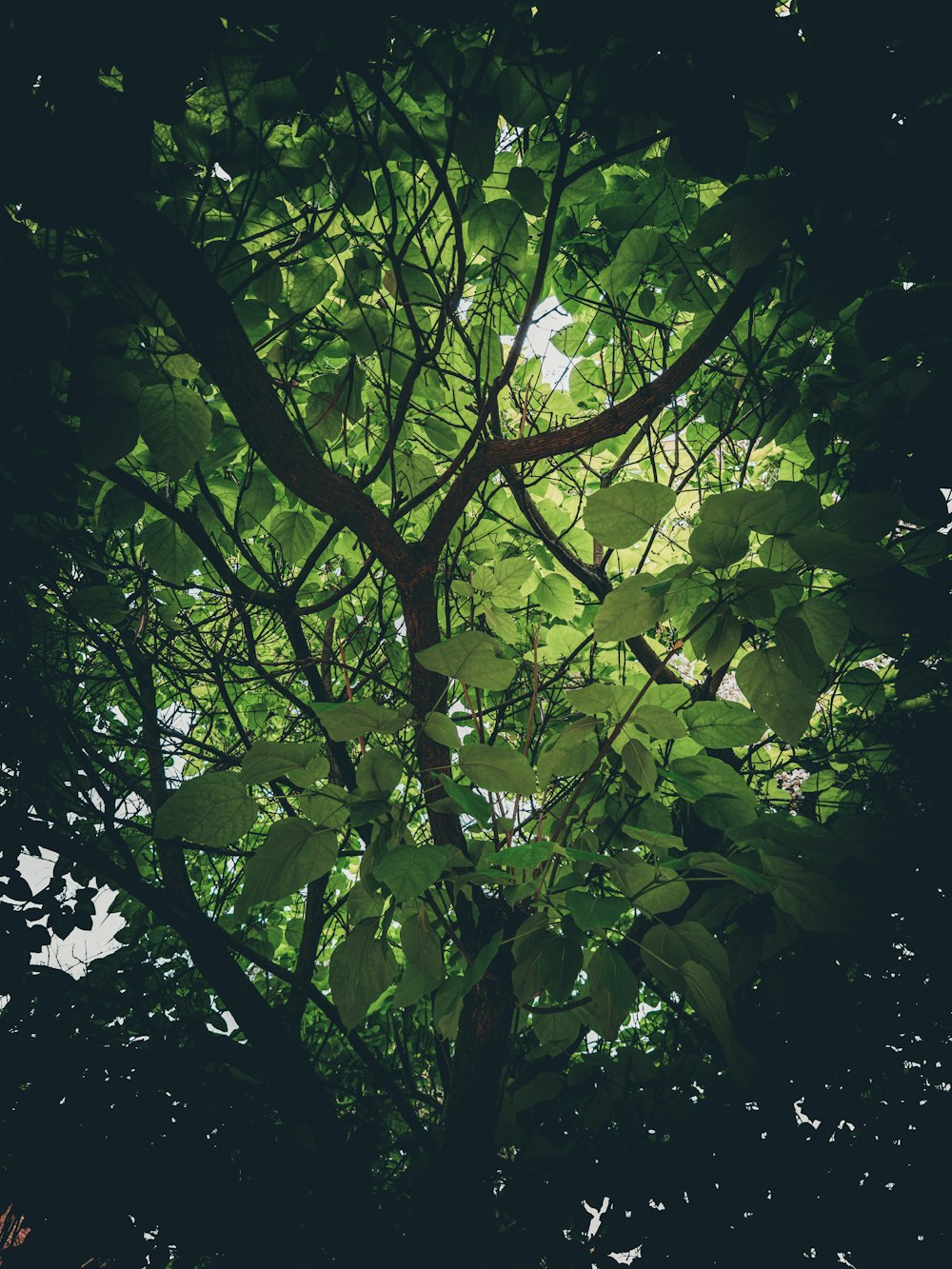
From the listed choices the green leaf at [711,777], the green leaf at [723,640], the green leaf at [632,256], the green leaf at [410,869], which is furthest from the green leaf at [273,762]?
the green leaf at [632,256]

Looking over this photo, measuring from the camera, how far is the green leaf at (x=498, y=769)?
3.92ft

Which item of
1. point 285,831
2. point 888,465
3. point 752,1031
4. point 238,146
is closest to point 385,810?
point 285,831

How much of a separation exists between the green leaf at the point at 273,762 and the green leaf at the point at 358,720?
0.08 meters

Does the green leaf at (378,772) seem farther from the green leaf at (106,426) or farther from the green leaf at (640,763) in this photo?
the green leaf at (106,426)

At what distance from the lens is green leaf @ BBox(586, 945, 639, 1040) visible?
1132 millimetres

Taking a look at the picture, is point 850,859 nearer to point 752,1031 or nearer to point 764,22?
point 752,1031

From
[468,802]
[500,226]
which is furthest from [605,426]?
[468,802]

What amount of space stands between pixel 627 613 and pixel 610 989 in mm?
632

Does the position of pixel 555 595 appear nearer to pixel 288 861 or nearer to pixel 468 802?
pixel 468 802

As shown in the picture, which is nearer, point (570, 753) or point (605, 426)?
point (570, 753)

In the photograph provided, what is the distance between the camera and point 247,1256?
1.65 meters

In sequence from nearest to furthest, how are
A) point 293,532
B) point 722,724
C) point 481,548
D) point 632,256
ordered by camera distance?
point 722,724
point 632,256
point 293,532
point 481,548

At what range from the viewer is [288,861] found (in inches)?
46.2

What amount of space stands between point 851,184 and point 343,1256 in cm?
269
